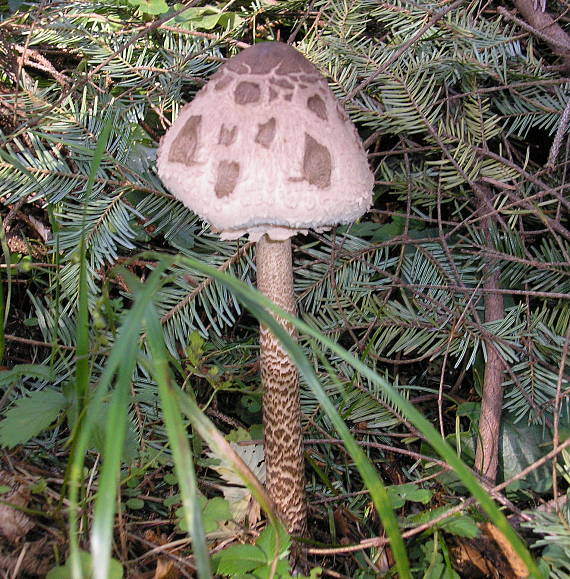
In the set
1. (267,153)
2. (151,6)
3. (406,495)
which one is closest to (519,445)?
(406,495)

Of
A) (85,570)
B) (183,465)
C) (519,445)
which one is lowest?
(519,445)

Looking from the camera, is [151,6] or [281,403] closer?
[281,403]

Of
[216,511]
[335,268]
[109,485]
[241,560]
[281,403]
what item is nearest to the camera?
[109,485]

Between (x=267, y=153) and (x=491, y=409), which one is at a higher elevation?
(x=267, y=153)

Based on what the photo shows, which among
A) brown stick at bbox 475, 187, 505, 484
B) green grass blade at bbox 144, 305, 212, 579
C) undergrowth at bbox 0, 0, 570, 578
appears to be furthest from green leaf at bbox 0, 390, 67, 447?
brown stick at bbox 475, 187, 505, 484

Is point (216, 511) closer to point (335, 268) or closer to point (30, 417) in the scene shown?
point (30, 417)

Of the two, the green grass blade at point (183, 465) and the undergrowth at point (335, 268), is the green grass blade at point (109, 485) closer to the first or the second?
the green grass blade at point (183, 465)

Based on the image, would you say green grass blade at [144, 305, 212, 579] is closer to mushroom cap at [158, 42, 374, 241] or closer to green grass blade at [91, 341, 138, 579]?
green grass blade at [91, 341, 138, 579]

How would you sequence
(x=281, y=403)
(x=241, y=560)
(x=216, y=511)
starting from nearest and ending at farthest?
(x=241, y=560) < (x=216, y=511) < (x=281, y=403)

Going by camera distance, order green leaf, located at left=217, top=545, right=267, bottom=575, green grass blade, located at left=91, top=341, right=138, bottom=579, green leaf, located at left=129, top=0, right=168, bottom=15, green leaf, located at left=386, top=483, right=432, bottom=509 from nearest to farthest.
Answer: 1. green grass blade, located at left=91, top=341, right=138, bottom=579
2. green leaf, located at left=217, top=545, right=267, bottom=575
3. green leaf, located at left=386, top=483, right=432, bottom=509
4. green leaf, located at left=129, top=0, right=168, bottom=15
